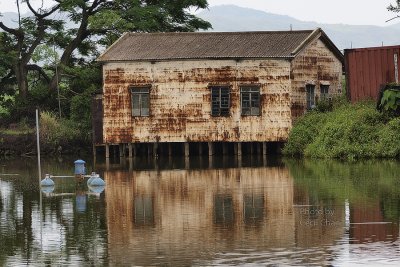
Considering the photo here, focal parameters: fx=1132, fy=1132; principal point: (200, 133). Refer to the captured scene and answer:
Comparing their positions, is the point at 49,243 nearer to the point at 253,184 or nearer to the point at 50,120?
the point at 253,184

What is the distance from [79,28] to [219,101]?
14.9m

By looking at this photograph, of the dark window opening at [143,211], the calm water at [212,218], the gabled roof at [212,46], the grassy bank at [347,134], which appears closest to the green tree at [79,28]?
the gabled roof at [212,46]

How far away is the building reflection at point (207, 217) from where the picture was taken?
67.8 ft

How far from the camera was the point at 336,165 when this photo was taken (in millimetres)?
40531

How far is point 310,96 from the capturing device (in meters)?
50.7

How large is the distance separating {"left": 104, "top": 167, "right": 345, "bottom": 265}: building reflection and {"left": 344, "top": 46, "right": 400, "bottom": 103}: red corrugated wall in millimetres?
10752

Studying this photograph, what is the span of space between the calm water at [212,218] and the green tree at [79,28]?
19.8 metres

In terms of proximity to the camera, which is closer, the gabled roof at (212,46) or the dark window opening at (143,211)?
the dark window opening at (143,211)

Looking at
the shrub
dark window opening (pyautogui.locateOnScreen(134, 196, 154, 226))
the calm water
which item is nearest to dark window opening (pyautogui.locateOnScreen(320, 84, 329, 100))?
the calm water

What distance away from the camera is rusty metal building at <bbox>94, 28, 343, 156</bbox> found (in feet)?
160

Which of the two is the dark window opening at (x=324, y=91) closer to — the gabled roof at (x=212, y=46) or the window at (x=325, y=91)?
the window at (x=325, y=91)

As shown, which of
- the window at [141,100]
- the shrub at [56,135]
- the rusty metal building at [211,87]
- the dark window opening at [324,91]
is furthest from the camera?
the shrub at [56,135]

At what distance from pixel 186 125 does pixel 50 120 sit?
9559mm

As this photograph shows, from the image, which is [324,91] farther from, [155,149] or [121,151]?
[121,151]
